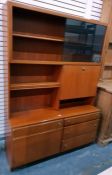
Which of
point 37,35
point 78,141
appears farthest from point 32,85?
point 78,141

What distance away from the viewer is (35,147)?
78.4 inches

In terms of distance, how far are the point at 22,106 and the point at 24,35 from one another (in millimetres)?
957

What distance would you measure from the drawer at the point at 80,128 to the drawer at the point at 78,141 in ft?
0.21

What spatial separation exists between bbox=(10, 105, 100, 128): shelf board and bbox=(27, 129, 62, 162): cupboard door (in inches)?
7.3

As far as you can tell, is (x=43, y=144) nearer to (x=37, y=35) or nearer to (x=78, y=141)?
(x=78, y=141)

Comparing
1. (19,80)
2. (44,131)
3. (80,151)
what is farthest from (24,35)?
(80,151)

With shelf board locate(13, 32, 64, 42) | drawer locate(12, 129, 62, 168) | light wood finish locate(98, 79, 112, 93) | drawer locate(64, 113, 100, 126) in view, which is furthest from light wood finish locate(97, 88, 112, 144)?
shelf board locate(13, 32, 64, 42)

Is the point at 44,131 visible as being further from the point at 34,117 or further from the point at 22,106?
the point at 22,106

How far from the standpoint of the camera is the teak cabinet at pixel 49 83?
1.90 metres

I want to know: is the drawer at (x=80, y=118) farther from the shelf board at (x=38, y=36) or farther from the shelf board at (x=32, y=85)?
the shelf board at (x=38, y=36)

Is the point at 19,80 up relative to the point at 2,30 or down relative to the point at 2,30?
down

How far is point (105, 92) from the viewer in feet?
8.21

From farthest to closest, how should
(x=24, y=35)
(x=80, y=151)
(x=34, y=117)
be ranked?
(x=80, y=151)
(x=34, y=117)
(x=24, y=35)

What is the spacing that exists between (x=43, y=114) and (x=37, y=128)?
0.27 meters
